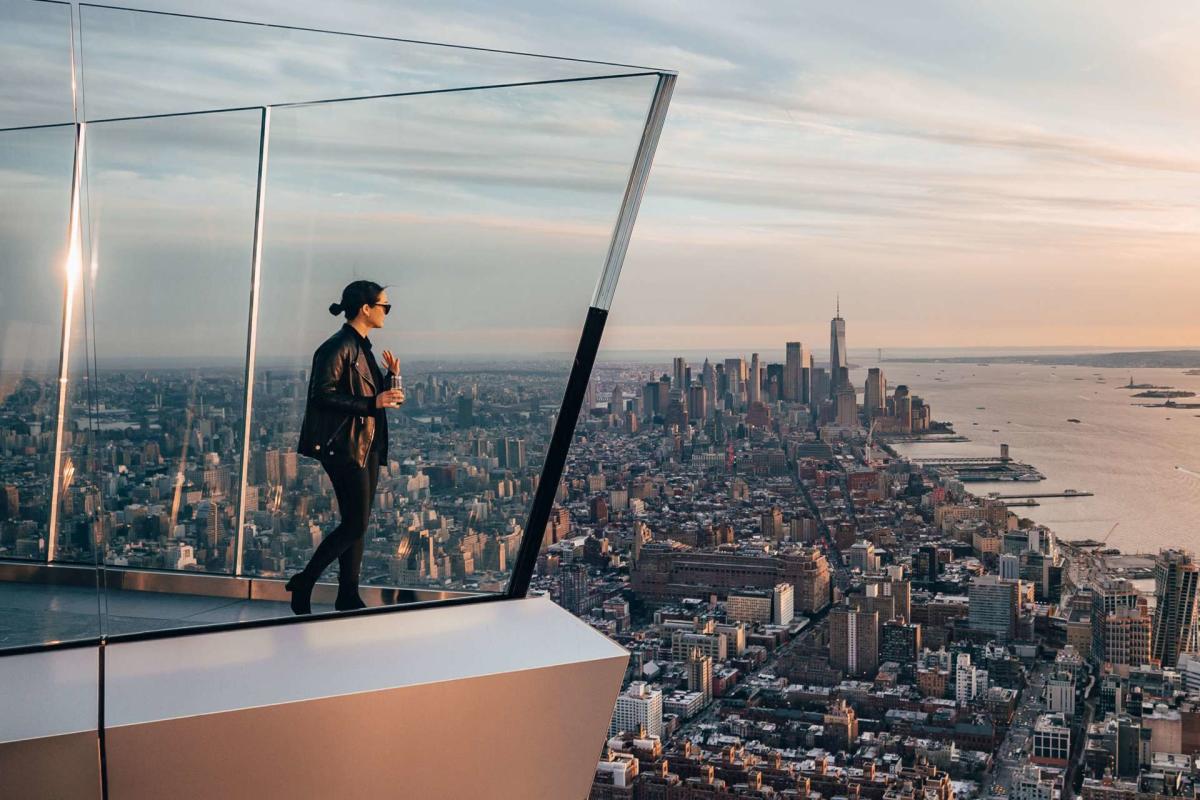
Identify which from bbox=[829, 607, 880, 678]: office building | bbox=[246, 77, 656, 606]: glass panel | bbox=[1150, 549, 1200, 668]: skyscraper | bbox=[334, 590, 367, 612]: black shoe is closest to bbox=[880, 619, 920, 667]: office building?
bbox=[829, 607, 880, 678]: office building

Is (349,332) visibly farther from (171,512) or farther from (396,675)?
(396,675)

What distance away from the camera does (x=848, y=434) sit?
12.4 metres

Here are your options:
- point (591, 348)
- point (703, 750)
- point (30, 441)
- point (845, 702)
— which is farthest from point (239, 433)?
point (845, 702)

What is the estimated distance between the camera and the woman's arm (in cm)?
366

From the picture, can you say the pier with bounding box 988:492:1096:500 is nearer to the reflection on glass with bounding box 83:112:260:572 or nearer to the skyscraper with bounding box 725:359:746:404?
the skyscraper with bounding box 725:359:746:404

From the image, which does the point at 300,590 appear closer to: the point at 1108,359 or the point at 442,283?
the point at 442,283

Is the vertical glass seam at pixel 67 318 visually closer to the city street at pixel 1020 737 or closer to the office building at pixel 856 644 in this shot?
the city street at pixel 1020 737

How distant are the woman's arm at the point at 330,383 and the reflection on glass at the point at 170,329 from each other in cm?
25

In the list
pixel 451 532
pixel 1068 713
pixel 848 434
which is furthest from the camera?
pixel 848 434

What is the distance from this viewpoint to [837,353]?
13.9m

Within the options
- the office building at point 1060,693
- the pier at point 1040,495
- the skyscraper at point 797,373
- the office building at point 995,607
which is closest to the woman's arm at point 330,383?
the office building at point 1060,693

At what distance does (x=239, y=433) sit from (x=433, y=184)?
1.06 metres

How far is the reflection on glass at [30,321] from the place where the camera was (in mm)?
2936

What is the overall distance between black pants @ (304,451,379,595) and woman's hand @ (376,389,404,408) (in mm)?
191
